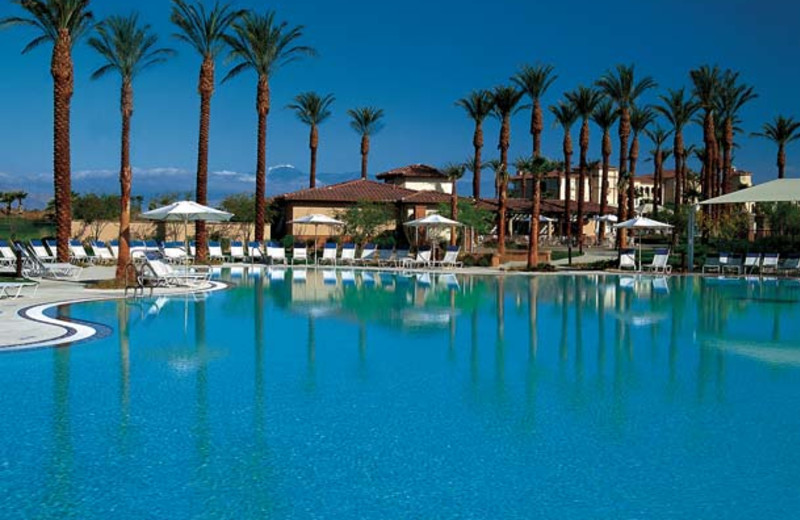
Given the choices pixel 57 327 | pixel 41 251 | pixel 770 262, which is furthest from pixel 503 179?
pixel 57 327

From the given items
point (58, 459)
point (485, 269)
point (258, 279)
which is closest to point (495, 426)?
point (58, 459)

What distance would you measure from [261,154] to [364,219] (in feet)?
17.6

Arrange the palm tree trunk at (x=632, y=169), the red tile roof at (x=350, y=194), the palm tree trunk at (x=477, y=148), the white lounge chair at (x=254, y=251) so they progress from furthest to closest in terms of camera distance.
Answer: the palm tree trunk at (x=632, y=169)
the palm tree trunk at (x=477, y=148)
the red tile roof at (x=350, y=194)
the white lounge chair at (x=254, y=251)

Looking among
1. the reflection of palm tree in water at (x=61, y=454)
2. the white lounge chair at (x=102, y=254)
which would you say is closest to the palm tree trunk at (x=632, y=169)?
the white lounge chair at (x=102, y=254)

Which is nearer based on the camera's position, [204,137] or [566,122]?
[204,137]

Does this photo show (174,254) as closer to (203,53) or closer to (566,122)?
(203,53)

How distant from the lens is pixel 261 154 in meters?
37.0

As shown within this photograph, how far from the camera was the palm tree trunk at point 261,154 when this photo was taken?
120 feet

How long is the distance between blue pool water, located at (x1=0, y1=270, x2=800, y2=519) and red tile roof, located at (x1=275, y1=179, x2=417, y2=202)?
92.2ft

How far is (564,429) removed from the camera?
739 centimetres

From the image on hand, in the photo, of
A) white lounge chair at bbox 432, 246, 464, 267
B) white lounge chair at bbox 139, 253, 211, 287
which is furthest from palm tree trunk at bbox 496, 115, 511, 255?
white lounge chair at bbox 139, 253, 211, 287

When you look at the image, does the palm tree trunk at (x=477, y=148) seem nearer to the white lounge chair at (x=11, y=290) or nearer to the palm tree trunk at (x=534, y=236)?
the palm tree trunk at (x=534, y=236)

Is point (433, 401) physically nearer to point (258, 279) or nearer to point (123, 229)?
point (123, 229)

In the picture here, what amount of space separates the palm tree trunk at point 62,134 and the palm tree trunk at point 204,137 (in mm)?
5187
